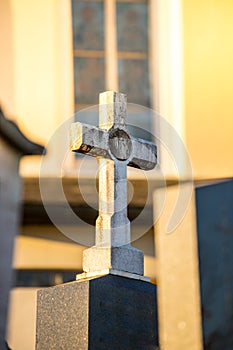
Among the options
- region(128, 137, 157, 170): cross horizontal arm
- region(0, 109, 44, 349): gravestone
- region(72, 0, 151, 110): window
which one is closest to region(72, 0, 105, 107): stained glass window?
region(72, 0, 151, 110): window

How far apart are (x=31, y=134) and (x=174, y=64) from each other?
177 centimetres

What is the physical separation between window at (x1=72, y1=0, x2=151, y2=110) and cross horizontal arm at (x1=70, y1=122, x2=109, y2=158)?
16.2 ft

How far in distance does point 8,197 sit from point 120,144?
3920 millimetres

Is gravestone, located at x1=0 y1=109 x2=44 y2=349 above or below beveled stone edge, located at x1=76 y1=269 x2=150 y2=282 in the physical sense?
above

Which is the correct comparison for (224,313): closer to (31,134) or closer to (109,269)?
(31,134)

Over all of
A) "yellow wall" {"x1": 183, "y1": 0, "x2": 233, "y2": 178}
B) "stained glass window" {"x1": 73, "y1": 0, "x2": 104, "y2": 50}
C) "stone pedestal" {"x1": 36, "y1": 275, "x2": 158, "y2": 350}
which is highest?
"stained glass window" {"x1": 73, "y1": 0, "x2": 104, "y2": 50}

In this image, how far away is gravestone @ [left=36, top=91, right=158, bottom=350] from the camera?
540 centimetres

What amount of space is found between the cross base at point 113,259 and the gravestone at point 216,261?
3.62 metres

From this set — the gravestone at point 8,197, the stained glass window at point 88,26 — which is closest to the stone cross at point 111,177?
the gravestone at point 8,197

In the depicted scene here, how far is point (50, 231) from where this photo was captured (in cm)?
1091

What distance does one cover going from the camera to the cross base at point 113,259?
5.61 metres

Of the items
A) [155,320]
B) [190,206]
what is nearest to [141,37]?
[190,206]

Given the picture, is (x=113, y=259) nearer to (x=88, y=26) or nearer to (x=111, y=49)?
(x=111, y=49)

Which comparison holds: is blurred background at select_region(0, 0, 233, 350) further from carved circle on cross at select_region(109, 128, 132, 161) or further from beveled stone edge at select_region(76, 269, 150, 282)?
beveled stone edge at select_region(76, 269, 150, 282)
